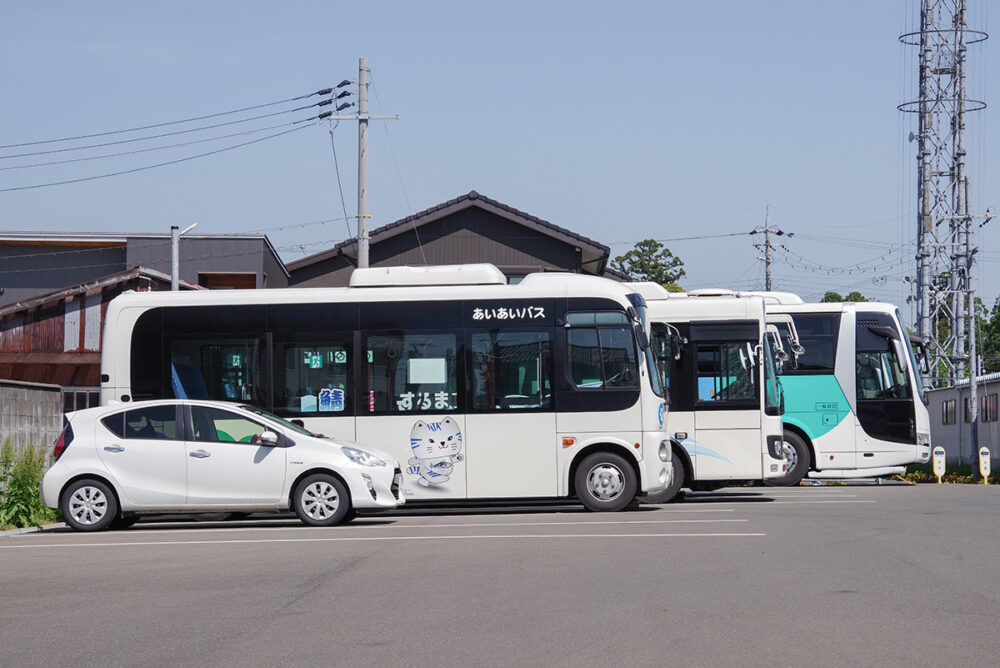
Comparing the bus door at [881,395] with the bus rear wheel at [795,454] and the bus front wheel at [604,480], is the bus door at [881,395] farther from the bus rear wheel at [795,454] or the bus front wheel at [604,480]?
the bus front wheel at [604,480]

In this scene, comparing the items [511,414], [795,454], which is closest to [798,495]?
[795,454]

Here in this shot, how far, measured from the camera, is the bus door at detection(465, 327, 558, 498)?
56.8ft

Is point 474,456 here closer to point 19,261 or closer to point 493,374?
point 493,374

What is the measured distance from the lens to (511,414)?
57.5ft

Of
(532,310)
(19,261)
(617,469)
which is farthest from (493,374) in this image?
(19,261)

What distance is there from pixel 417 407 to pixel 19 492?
5391mm

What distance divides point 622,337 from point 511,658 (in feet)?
35.7

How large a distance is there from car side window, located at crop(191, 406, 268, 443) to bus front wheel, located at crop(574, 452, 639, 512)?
4.49m

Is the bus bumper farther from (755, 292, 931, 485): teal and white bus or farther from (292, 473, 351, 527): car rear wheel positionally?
(755, 292, 931, 485): teal and white bus

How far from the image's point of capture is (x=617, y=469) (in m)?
17.3

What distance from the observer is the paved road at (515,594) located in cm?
707

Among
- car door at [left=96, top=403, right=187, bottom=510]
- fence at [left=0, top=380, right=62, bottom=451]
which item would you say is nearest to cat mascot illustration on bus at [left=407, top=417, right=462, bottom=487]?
car door at [left=96, top=403, right=187, bottom=510]

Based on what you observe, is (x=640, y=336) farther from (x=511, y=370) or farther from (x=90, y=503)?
(x=90, y=503)

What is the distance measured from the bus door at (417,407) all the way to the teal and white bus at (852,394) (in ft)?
28.6
